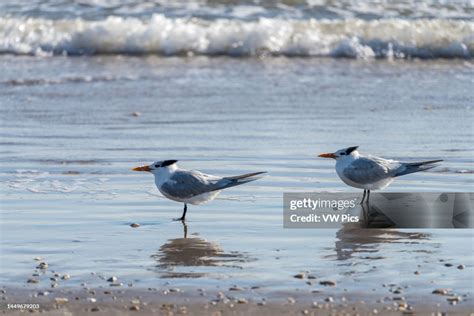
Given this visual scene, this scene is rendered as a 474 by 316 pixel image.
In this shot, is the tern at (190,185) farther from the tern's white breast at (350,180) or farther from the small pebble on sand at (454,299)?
the small pebble on sand at (454,299)

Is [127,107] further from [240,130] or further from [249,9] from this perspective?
[249,9]

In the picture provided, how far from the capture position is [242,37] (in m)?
16.3

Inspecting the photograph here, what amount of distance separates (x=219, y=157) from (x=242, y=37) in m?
7.86

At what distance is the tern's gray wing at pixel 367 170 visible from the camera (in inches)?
277

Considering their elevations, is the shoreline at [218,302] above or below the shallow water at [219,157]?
below

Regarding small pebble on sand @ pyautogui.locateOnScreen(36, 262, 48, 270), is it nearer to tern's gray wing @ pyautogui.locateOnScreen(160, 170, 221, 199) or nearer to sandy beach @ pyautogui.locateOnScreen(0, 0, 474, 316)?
sandy beach @ pyautogui.locateOnScreen(0, 0, 474, 316)

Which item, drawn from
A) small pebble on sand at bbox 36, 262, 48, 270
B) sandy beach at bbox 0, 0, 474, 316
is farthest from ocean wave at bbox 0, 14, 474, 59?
small pebble on sand at bbox 36, 262, 48, 270

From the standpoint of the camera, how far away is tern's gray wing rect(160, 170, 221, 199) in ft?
22.0

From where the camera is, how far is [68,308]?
4824 millimetres

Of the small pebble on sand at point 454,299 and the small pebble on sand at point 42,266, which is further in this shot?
the small pebble on sand at point 42,266

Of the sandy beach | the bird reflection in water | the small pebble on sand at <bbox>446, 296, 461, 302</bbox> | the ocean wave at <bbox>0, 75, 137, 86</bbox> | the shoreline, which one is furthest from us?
the ocean wave at <bbox>0, 75, 137, 86</bbox>

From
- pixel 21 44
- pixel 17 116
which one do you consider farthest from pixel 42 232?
pixel 21 44

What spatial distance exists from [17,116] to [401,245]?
5.62 meters

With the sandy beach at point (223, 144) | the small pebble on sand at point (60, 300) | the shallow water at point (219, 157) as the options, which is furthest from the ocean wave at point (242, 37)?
the small pebble on sand at point (60, 300)
